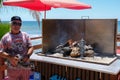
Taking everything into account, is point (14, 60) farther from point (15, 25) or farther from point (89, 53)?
point (89, 53)

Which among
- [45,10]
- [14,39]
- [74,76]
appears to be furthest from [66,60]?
[45,10]

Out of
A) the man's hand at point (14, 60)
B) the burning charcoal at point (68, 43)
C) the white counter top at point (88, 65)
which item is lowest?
the white counter top at point (88, 65)

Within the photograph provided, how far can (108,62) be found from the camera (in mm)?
4148

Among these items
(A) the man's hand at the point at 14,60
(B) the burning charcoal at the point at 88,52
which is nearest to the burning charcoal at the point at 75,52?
(B) the burning charcoal at the point at 88,52

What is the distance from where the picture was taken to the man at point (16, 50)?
12.7 ft

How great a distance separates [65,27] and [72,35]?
0.21m

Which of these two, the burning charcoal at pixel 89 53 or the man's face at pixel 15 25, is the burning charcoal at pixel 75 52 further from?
the man's face at pixel 15 25

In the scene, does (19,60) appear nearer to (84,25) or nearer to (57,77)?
(57,77)

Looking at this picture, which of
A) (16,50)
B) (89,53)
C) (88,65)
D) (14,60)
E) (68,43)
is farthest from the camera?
(68,43)

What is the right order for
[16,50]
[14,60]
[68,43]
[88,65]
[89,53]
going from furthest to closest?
1. [68,43]
2. [89,53]
3. [88,65]
4. [16,50]
5. [14,60]

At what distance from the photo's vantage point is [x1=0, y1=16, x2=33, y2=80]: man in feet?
12.7

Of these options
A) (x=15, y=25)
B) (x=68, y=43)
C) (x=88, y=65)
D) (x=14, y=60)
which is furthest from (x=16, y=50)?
(x=68, y=43)

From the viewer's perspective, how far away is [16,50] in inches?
154

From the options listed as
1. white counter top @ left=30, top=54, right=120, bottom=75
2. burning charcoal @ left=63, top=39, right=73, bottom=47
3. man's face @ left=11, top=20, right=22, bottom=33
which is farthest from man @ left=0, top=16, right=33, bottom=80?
burning charcoal @ left=63, top=39, right=73, bottom=47
